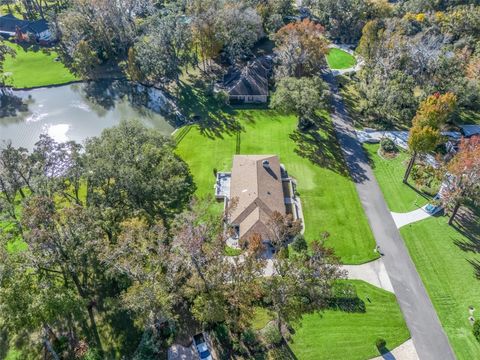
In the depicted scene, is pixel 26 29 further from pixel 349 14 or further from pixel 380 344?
pixel 380 344

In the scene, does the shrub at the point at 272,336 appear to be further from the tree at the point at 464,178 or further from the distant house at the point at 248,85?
the distant house at the point at 248,85

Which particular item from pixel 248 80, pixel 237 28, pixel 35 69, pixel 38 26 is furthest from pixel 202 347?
pixel 38 26

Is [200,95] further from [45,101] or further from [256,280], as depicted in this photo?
[256,280]

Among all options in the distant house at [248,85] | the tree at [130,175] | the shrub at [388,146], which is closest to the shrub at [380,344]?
the tree at [130,175]

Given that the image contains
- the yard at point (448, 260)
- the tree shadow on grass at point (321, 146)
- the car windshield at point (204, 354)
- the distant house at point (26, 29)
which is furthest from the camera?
the distant house at point (26, 29)

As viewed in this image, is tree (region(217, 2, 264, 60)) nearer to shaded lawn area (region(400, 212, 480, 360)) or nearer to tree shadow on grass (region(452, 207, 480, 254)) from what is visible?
shaded lawn area (region(400, 212, 480, 360))

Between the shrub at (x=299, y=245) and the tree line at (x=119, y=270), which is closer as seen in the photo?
the tree line at (x=119, y=270)
